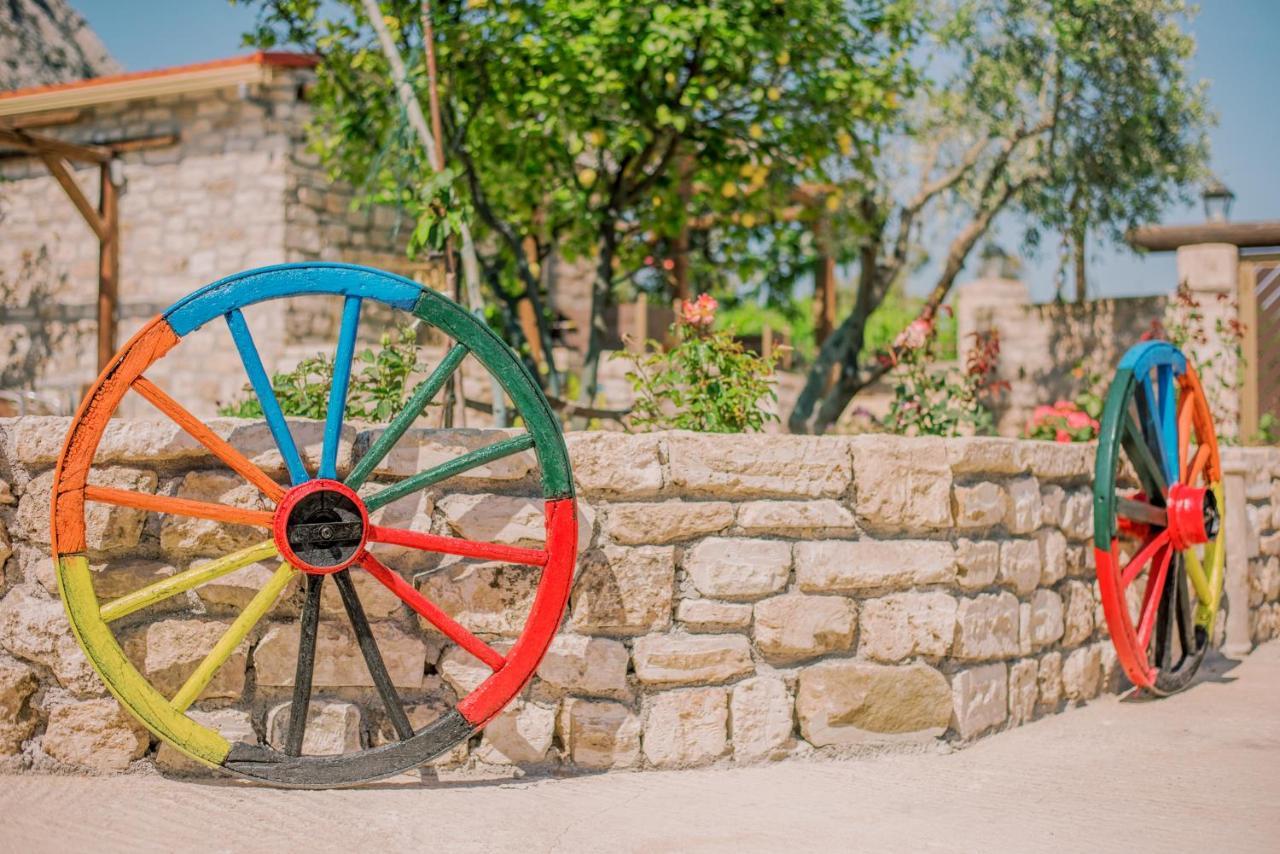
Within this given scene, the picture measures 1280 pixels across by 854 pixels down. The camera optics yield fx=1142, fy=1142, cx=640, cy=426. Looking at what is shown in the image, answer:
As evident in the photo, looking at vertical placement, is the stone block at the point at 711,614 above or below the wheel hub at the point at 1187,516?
below

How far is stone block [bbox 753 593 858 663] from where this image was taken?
3197mm

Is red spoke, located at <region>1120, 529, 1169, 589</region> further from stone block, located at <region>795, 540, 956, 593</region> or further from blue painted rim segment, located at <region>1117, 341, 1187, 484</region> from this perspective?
stone block, located at <region>795, 540, 956, 593</region>

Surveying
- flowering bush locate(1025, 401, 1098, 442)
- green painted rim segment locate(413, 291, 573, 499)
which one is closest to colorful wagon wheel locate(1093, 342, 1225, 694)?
flowering bush locate(1025, 401, 1098, 442)

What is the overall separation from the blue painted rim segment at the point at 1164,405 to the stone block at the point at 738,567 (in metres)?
1.59

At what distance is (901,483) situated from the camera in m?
3.33

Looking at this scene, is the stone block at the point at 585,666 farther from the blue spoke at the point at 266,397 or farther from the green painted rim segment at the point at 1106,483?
the green painted rim segment at the point at 1106,483

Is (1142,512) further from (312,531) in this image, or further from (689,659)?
(312,531)

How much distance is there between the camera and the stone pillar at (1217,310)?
6648 millimetres

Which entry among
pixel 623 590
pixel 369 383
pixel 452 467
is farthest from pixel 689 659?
pixel 369 383

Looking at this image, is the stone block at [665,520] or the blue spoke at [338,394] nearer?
the blue spoke at [338,394]

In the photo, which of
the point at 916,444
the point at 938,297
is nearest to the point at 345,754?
the point at 916,444

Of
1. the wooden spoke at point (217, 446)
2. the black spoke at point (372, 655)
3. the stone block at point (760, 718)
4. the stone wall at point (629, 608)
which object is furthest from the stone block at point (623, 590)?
the wooden spoke at point (217, 446)

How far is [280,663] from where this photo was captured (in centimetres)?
298

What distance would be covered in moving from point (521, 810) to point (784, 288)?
29.8ft
